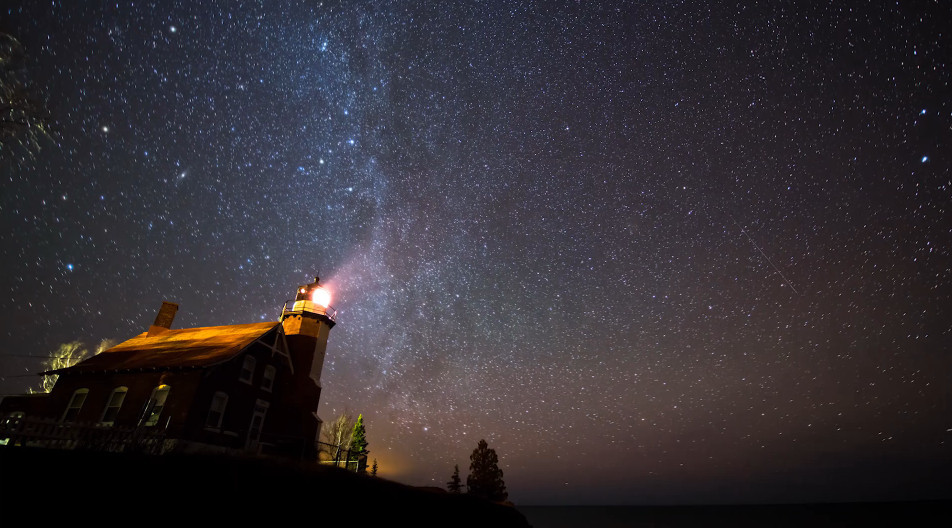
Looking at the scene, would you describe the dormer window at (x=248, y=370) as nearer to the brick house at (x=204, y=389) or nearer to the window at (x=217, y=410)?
the brick house at (x=204, y=389)

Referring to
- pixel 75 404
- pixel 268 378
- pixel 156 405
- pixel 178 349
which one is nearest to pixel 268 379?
pixel 268 378

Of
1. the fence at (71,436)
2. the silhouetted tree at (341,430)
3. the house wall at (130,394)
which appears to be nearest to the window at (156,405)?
the house wall at (130,394)

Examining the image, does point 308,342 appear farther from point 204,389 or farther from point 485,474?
point 485,474

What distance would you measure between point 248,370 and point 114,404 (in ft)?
19.6

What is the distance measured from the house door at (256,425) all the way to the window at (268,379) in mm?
874

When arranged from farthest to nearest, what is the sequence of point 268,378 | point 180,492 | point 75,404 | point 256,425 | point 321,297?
point 321,297, point 268,378, point 256,425, point 75,404, point 180,492

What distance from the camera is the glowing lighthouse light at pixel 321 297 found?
31003mm

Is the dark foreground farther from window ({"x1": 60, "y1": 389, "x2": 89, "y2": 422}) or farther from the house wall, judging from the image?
window ({"x1": 60, "y1": 389, "x2": 89, "y2": 422})

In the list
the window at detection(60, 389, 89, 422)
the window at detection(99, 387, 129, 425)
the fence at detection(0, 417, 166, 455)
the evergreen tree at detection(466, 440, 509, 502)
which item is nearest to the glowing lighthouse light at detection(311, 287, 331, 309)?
the window at detection(99, 387, 129, 425)

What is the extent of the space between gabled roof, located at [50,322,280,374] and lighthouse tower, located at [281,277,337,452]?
103 inches

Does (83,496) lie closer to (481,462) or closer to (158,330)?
(158,330)

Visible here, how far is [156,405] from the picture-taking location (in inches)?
820

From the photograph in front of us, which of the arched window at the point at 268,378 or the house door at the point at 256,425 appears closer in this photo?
the house door at the point at 256,425

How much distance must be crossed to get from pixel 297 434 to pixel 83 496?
16.4 m
